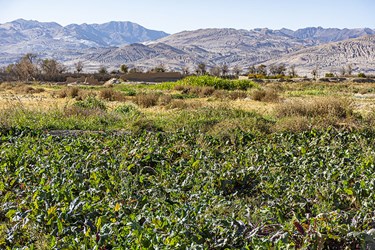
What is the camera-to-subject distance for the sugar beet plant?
334 centimetres

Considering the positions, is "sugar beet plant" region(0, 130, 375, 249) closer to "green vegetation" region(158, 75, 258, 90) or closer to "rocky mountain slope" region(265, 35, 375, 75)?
"green vegetation" region(158, 75, 258, 90)

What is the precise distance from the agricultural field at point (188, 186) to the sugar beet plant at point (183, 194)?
0.01m

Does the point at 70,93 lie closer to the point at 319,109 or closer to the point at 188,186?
the point at 319,109

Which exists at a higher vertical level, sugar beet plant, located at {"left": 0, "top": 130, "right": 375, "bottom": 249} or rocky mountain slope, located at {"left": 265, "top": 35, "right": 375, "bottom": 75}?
sugar beet plant, located at {"left": 0, "top": 130, "right": 375, "bottom": 249}

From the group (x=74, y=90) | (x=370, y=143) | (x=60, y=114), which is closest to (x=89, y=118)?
(x=60, y=114)

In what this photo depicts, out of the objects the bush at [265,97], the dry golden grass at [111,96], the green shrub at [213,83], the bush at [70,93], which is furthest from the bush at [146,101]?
the green shrub at [213,83]

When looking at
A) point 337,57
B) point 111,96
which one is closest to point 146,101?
point 111,96

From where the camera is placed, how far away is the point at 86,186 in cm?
485

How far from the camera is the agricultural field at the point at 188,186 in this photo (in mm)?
3359

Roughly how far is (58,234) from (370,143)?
17.1ft

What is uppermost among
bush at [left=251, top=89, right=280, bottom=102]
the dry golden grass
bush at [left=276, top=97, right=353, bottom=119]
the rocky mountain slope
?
bush at [left=276, top=97, right=353, bottom=119]

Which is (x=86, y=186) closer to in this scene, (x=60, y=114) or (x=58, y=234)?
(x=58, y=234)

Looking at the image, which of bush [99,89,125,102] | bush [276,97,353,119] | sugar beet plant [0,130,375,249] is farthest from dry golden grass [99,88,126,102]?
sugar beet plant [0,130,375,249]

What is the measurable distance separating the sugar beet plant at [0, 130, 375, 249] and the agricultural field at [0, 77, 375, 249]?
1 cm
